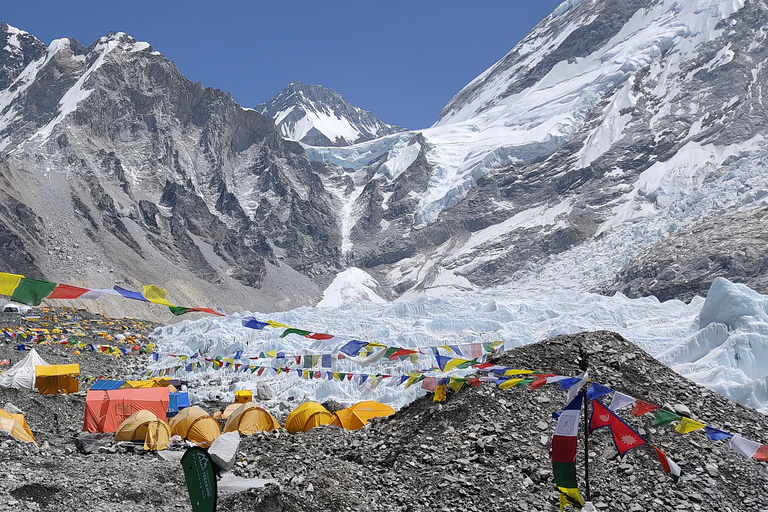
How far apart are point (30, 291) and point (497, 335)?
32982 millimetres

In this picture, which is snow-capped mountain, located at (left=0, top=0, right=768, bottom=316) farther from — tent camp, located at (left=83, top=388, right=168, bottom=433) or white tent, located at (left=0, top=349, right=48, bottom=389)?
tent camp, located at (left=83, top=388, right=168, bottom=433)

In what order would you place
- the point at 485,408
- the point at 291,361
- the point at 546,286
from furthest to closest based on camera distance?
the point at 546,286, the point at 291,361, the point at 485,408

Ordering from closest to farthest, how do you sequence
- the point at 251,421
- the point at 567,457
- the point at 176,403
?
the point at 567,457 → the point at 251,421 → the point at 176,403

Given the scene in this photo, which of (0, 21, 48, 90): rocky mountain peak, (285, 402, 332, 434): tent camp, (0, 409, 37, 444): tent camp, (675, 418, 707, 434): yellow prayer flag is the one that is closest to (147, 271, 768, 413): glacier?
(285, 402, 332, 434): tent camp

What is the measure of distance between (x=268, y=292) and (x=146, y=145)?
1502 inches

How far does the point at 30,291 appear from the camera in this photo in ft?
28.3

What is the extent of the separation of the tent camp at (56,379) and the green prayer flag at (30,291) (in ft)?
60.0

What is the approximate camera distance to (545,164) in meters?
140

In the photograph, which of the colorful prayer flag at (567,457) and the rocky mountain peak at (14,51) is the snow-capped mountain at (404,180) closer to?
the rocky mountain peak at (14,51)

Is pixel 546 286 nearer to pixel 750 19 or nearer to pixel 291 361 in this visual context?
pixel 291 361

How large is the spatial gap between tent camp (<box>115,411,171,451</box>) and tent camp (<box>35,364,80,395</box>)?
1123 cm

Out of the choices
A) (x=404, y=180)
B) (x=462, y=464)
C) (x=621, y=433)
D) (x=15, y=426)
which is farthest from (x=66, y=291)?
(x=404, y=180)

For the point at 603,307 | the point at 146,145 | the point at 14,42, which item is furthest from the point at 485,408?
the point at 14,42

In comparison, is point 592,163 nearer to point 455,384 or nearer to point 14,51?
point 455,384
